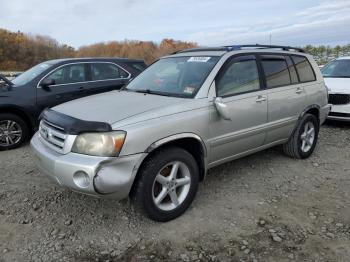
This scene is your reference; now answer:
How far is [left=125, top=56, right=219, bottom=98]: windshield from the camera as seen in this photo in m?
3.78

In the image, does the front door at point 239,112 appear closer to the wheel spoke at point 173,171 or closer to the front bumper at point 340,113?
the wheel spoke at point 173,171

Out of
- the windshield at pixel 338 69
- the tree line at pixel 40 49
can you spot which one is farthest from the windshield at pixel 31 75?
the tree line at pixel 40 49

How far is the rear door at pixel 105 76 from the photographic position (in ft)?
22.0

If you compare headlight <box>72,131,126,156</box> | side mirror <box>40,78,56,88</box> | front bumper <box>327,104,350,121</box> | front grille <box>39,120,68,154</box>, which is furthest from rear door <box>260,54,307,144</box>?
side mirror <box>40,78,56,88</box>

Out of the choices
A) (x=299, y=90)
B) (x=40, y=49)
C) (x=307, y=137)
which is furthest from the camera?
(x=40, y=49)

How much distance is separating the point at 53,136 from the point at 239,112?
2059 mm

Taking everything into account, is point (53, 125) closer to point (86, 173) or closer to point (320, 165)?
point (86, 173)

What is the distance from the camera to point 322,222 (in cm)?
343

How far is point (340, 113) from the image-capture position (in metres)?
7.25

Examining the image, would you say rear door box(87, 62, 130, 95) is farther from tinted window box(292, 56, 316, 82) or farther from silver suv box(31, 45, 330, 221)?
tinted window box(292, 56, 316, 82)

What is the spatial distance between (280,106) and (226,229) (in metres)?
2.00

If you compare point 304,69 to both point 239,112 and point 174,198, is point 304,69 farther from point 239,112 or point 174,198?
point 174,198

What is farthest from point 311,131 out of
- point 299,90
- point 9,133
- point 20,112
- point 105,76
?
point 9,133

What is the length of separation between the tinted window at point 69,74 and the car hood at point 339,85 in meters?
5.33
